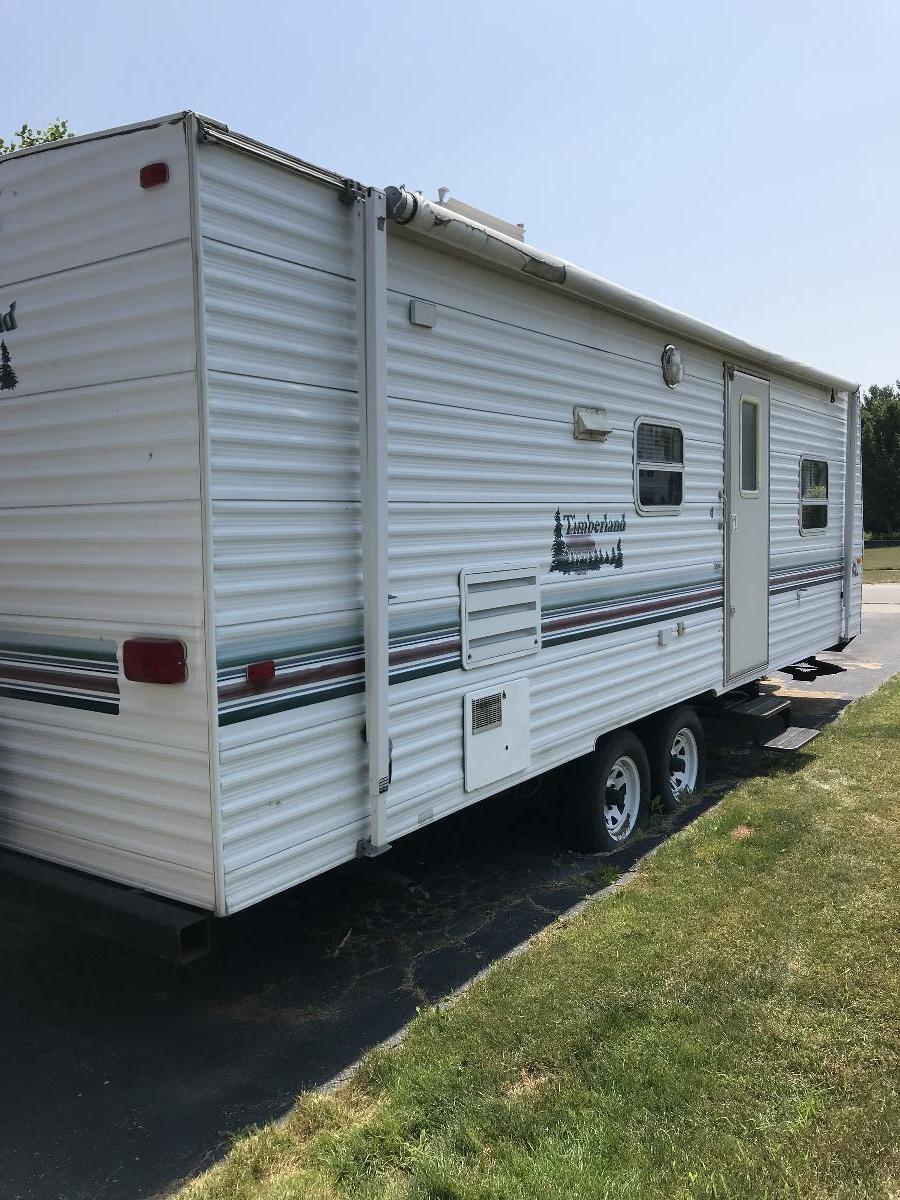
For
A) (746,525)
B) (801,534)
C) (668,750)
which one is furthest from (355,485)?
(801,534)

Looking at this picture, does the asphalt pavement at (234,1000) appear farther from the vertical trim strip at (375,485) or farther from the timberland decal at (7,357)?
the timberland decal at (7,357)

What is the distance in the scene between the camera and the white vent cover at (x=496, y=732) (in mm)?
4102


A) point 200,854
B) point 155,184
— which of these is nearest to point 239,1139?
point 200,854

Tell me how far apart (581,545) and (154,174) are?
2654mm

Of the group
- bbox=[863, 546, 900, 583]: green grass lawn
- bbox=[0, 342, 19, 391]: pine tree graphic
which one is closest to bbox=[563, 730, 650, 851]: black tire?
bbox=[0, 342, 19, 391]: pine tree graphic

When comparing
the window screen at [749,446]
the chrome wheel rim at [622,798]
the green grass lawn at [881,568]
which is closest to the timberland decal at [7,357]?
the chrome wheel rim at [622,798]

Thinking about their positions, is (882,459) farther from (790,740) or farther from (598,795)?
(598,795)

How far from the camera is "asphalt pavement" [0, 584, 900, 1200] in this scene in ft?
9.55

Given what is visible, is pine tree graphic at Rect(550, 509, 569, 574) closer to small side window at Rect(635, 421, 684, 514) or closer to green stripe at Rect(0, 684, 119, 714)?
small side window at Rect(635, 421, 684, 514)

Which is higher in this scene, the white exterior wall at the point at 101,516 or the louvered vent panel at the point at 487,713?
the white exterior wall at the point at 101,516

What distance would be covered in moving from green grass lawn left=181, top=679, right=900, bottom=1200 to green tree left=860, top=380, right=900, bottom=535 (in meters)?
47.8

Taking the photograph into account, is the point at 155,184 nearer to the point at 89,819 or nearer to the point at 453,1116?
the point at 89,819

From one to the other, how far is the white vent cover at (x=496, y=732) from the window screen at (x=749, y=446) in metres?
3.15

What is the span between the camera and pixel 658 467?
18.4ft
